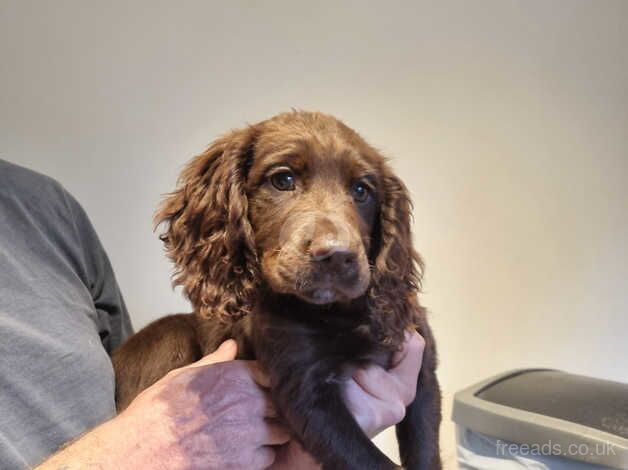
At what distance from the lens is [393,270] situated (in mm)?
938

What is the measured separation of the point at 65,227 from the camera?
1.21m

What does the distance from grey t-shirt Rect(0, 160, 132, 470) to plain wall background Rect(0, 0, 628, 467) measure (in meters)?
0.53

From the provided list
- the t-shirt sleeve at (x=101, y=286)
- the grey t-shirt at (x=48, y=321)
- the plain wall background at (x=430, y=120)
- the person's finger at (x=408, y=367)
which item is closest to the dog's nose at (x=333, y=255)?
the person's finger at (x=408, y=367)

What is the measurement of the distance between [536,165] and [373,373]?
1187 millimetres

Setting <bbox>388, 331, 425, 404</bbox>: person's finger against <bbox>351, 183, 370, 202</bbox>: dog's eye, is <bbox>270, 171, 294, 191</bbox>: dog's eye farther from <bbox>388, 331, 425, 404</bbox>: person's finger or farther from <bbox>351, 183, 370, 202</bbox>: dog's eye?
<bbox>388, 331, 425, 404</bbox>: person's finger

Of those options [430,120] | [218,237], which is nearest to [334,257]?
[218,237]

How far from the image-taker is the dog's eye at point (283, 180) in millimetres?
894

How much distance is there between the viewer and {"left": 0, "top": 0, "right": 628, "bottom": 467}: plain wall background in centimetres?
171

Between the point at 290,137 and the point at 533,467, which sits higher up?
the point at 290,137

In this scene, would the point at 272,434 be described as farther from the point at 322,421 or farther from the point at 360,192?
the point at 360,192

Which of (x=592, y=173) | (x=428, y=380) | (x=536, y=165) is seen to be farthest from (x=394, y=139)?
(x=428, y=380)

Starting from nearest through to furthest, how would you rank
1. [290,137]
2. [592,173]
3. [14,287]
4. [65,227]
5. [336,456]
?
[336,456] < [290,137] < [14,287] < [65,227] < [592,173]

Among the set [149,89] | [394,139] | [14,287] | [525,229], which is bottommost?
→ [525,229]

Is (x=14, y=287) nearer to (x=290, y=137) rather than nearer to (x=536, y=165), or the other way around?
(x=290, y=137)
